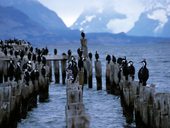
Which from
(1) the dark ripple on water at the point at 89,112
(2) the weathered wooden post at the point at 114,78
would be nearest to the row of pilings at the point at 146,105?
(1) the dark ripple on water at the point at 89,112

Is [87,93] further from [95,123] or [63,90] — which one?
[95,123]

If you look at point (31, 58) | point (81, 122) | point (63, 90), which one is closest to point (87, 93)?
point (63, 90)

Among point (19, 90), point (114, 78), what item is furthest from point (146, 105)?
point (114, 78)

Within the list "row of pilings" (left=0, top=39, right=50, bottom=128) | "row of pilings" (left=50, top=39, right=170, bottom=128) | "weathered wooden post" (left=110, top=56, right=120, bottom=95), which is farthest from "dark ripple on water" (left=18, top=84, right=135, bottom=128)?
"row of pilings" (left=50, top=39, right=170, bottom=128)

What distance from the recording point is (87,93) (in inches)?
1607

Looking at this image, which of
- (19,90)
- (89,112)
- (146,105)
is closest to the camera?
(146,105)

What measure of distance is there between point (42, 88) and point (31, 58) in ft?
33.5

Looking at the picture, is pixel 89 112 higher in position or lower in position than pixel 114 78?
lower

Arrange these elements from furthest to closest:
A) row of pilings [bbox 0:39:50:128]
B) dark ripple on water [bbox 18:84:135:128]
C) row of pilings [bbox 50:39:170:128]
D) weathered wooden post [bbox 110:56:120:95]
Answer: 1. weathered wooden post [bbox 110:56:120:95]
2. dark ripple on water [bbox 18:84:135:128]
3. row of pilings [bbox 0:39:50:128]
4. row of pilings [bbox 50:39:170:128]

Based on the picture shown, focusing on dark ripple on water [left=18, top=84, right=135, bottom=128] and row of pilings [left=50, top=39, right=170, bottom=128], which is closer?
row of pilings [left=50, top=39, right=170, bottom=128]

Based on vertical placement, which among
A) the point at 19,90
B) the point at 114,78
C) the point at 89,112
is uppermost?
the point at 114,78

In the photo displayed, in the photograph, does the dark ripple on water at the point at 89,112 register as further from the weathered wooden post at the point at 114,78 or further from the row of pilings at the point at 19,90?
the row of pilings at the point at 19,90

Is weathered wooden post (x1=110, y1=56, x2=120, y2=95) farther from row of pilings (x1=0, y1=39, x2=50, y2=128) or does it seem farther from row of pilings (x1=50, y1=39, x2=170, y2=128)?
row of pilings (x1=0, y1=39, x2=50, y2=128)

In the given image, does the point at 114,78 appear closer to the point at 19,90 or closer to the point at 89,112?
the point at 89,112
